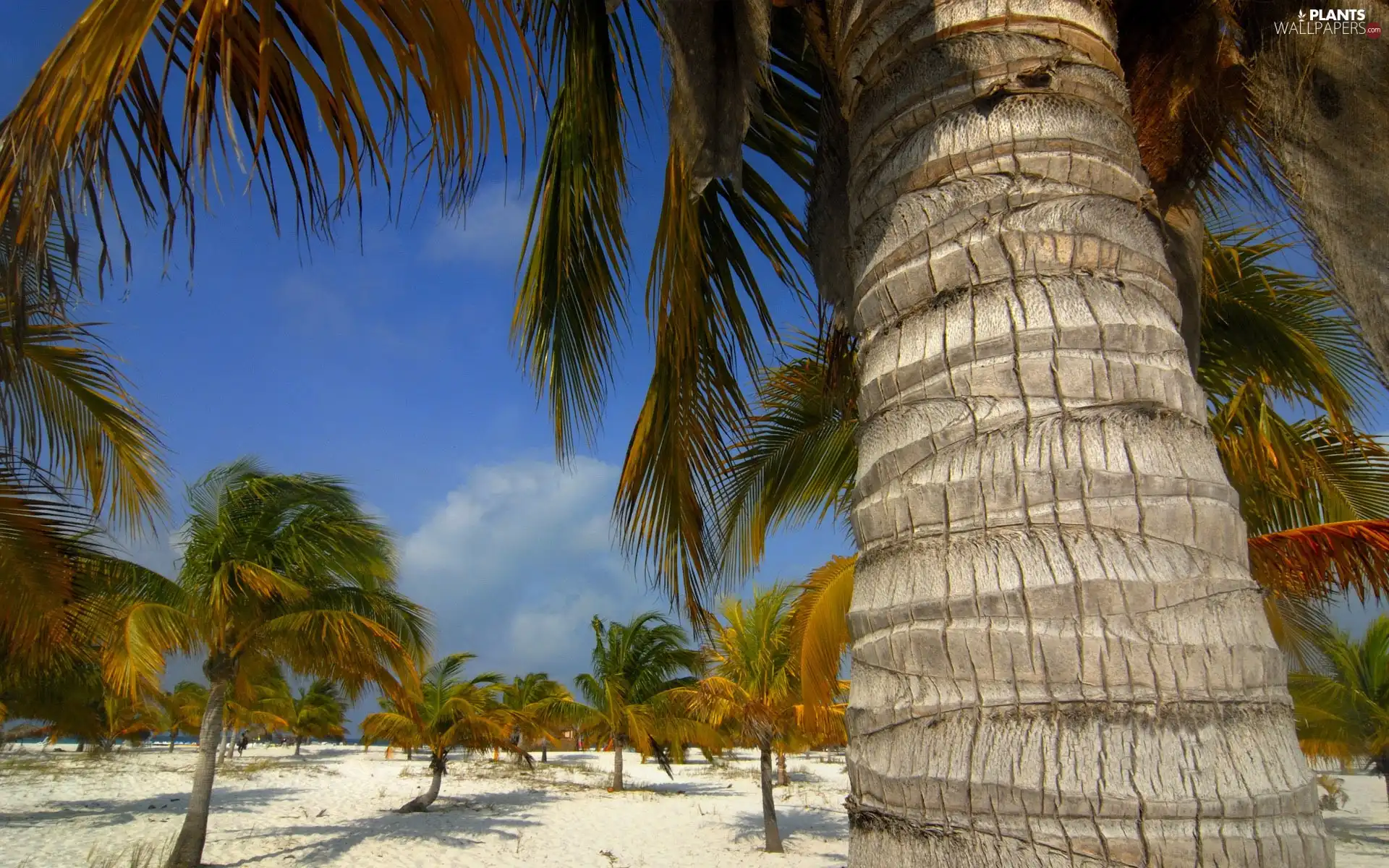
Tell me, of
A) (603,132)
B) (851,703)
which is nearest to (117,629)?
(603,132)

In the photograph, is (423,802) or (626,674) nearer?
(423,802)

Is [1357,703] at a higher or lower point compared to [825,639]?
lower

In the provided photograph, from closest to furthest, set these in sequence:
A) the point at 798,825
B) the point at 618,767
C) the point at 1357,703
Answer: the point at 1357,703, the point at 798,825, the point at 618,767

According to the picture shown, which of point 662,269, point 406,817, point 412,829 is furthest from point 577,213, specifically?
point 406,817

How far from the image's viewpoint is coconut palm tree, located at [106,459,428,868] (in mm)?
11078

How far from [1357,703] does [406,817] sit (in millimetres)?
21745

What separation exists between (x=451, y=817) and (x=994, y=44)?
20.6 meters

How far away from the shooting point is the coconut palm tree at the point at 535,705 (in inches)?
968

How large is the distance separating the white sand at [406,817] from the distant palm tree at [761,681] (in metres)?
1.86

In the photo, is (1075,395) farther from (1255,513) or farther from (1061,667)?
(1255,513)

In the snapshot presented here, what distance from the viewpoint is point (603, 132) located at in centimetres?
335

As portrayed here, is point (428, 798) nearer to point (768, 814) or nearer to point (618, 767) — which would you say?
point (618, 767)

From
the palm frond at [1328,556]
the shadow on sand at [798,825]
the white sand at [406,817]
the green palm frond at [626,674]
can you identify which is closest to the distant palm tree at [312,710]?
the white sand at [406,817]

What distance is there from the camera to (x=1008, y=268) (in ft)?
4.34
